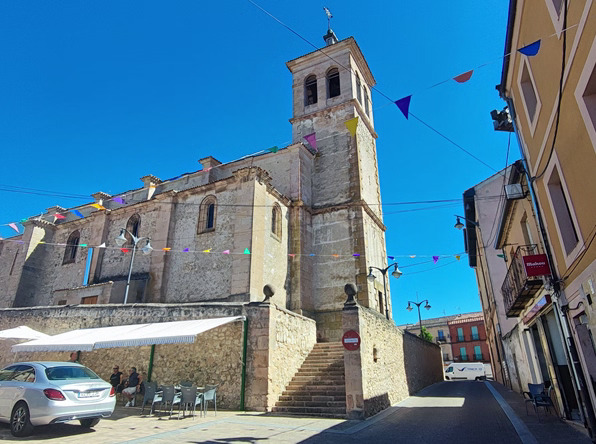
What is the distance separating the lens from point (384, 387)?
12.1 meters

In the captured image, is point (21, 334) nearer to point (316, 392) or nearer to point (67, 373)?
point (67, 373)

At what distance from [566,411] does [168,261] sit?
1652 cm

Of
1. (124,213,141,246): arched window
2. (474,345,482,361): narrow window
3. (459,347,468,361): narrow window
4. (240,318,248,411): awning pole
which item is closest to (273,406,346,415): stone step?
(240,318,248,411): awning pole

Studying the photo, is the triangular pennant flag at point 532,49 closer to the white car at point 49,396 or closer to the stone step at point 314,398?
the stone step at point 314,398

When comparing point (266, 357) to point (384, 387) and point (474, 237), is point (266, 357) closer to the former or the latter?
point (384, 387)

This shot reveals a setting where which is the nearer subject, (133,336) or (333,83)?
(133,336)

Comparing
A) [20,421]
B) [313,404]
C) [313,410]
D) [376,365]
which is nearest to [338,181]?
[376,365]

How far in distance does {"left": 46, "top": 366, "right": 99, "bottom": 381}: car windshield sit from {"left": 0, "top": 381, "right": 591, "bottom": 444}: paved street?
3.23 ft

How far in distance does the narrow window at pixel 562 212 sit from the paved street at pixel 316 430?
11.4 ft

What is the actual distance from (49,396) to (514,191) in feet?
36.4

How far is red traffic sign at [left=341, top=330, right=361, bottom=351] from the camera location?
10000 millimetres

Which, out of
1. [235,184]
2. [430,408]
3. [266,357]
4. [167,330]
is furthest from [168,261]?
[430,408]

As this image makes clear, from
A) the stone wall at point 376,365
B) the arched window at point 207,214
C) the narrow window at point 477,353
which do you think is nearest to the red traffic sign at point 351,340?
the stone wall at point 376,365

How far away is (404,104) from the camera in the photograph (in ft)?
25.3
